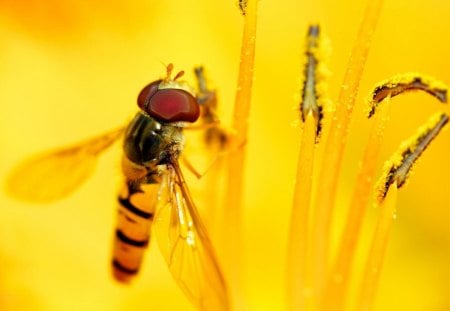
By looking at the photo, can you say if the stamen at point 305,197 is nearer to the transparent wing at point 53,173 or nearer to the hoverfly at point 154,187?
the hoverfly at point 154,187

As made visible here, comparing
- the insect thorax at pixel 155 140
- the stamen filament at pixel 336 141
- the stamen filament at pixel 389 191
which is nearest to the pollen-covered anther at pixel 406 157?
the stamen filament at pixel 389 191

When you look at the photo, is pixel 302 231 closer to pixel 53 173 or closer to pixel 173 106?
pixel 173 106

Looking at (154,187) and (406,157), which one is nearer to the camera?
(406,157)

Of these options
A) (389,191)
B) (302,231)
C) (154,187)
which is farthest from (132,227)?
(389,191)

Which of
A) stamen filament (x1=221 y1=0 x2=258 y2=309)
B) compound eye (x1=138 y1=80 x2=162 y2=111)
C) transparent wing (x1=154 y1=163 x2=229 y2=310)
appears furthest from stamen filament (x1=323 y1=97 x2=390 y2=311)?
compound eye (x1=138 y1=80 x2=162 y2=111)

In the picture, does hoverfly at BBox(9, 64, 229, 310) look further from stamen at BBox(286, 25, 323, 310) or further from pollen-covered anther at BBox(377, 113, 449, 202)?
pollen-covered anther at BBox(377, 113, 449, 202)

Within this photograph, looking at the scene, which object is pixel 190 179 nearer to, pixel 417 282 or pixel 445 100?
pixel 417 282
